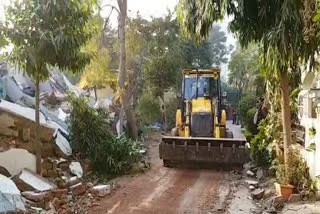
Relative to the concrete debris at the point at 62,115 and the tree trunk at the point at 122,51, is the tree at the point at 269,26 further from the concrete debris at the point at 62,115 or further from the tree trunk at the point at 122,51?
the concrete debris at the point at 62,115

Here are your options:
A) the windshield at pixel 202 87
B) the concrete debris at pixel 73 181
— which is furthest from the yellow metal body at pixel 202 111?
the concrete debris at pixel 73 181

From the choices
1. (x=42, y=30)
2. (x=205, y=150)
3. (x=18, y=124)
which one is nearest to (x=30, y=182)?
(x=18, y=124)

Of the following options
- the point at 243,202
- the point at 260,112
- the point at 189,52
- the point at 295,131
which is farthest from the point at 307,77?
the point at 189,52

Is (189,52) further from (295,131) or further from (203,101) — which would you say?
(295,131)

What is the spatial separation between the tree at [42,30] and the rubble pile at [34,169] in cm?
109

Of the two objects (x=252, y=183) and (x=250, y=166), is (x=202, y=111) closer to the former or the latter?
(x=250, y=166)

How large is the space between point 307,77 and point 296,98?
88 centimetres

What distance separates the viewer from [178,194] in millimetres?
6746

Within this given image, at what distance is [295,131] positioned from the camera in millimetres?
7324

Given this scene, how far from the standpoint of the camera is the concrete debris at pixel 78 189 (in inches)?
258

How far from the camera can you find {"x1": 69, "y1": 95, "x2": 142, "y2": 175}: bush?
26.9 ft

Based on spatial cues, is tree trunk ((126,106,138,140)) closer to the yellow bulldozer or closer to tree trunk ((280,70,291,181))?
the yellow bulldozer

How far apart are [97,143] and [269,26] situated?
4880 mm

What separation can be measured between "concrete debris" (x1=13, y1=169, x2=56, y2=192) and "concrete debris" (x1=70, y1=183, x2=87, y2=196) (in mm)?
367
